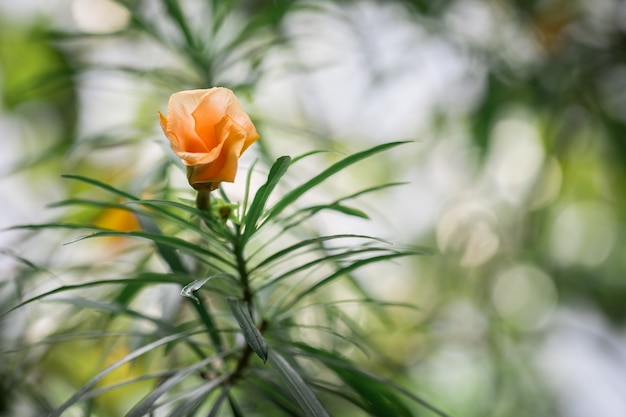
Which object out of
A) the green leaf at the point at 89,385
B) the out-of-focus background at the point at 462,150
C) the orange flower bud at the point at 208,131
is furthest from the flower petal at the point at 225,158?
the out-of-focus background at the point at 462,150

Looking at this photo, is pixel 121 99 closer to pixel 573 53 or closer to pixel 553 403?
pixel 573 53

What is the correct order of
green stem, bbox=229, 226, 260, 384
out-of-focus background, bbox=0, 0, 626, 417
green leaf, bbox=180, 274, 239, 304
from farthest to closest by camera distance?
out-of-focus background, bbox=0, 0, 626, 417, green stem, bbox=229, 226, 260, 384, green leaf, bbox=180, 274, 239, 304

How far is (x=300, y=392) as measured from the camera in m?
0.45

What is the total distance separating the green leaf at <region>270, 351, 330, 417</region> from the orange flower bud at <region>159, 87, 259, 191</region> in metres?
0.13

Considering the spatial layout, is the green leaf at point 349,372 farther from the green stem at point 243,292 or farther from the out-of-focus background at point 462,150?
the out-of-focus background at point 462,150

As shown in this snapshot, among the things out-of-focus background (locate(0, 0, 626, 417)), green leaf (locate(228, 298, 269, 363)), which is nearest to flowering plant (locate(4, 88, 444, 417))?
green leaf (locate(228, 298, 269, 363))

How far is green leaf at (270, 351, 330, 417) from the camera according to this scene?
17.1 inches

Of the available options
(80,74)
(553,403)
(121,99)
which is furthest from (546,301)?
(80,74)

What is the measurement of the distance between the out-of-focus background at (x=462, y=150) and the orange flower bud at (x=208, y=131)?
0.51 m

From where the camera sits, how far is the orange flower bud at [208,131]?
0.44m

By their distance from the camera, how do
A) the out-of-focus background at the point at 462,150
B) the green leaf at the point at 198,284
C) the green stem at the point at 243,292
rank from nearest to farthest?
the green leaf at the point at 198,284 → the green stem at the point at 243,292 → the out-of-focus background at the point at 462,150

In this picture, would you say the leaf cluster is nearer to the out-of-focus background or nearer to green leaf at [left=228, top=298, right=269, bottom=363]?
green leaf at [left=228, top=298, right=269, bottom=363]

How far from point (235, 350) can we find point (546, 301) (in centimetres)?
131

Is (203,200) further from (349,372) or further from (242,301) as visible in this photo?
(349,372)
